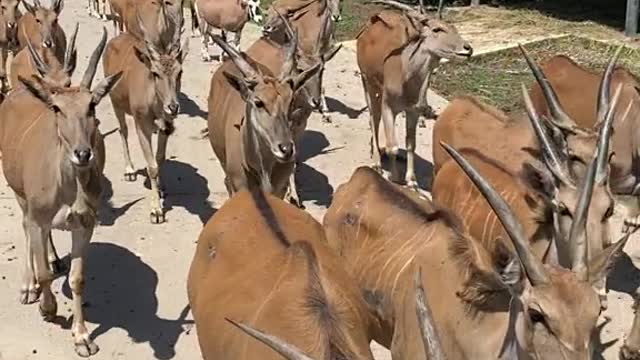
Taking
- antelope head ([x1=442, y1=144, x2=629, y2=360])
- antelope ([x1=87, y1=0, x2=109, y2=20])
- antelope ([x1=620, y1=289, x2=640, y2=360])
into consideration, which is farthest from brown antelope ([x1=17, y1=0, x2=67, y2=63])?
antelope head ([x1=442, y1=144, x2=629, y2=360])

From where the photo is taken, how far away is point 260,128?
25.8 ft

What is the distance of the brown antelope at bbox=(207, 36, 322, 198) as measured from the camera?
25.6 ft

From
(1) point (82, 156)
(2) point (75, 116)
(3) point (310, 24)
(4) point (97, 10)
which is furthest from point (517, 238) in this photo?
(4) point (97, 10)

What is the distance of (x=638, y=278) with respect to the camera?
28.1 feet

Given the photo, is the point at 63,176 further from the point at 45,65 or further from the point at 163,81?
the point at 163,81

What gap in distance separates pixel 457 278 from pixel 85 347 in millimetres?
3291

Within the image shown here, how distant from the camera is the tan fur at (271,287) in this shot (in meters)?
4.64

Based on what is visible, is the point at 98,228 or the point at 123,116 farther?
the point at 123,116

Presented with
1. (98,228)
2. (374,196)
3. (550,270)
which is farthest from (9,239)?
(550,270)

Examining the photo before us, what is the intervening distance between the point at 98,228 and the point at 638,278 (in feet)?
17.0

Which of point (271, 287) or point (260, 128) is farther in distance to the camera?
point (260, 128)

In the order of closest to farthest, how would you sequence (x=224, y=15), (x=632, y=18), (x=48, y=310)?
1. (x=48, y=310)
2. (x=224, y=15)
3. (x=632, y=18)

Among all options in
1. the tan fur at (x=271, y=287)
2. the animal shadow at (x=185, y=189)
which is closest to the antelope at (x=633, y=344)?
the tan fur at (x=271, y=287)

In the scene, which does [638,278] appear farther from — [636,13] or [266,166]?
[636,13]
